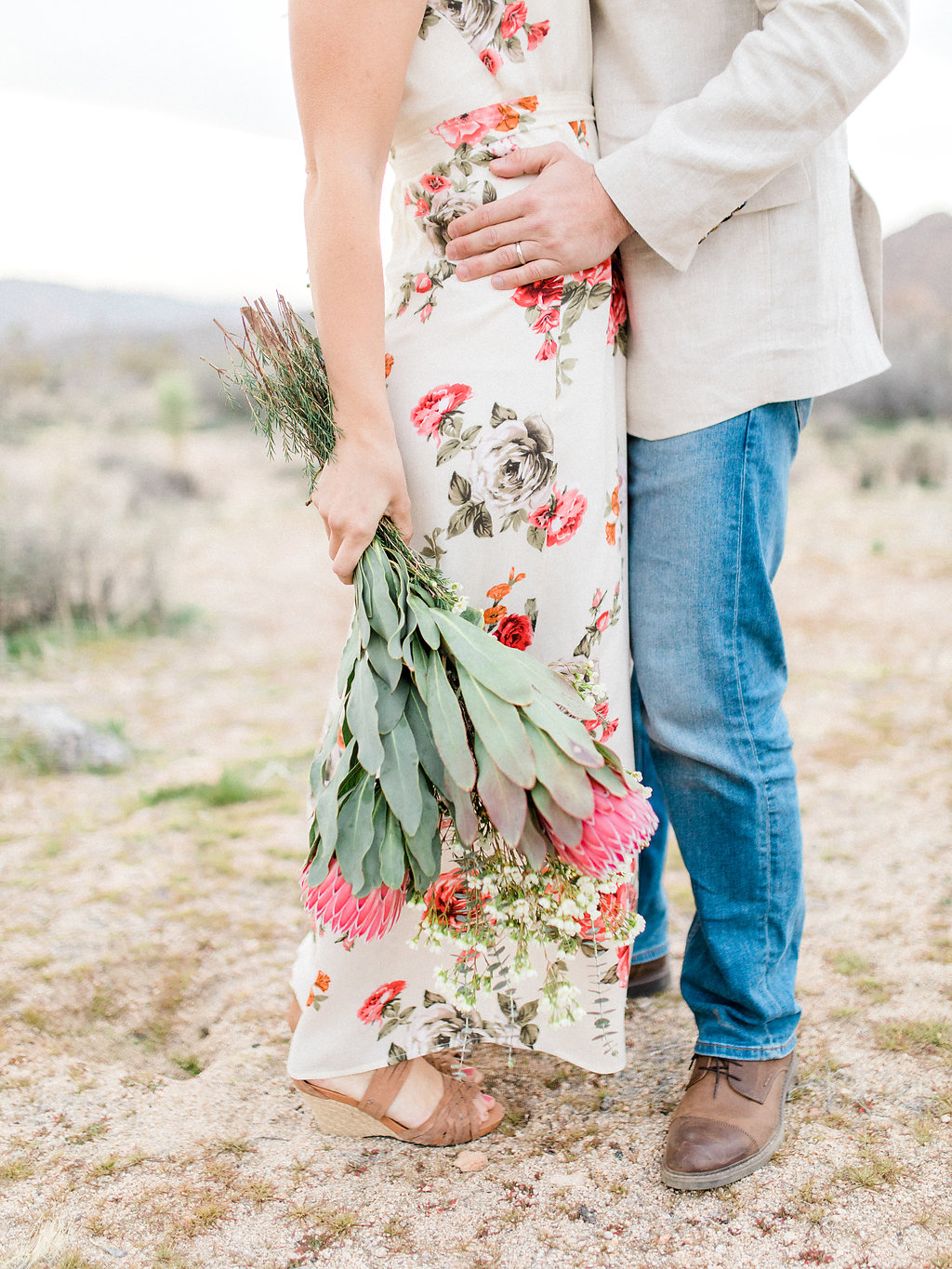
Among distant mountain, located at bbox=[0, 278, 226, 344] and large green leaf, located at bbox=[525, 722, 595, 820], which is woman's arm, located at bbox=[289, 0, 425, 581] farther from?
distant mountain, located at bbox=[0, 278, 226, 344]

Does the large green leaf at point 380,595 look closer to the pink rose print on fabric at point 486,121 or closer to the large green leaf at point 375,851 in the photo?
the large green leaf at point 375,851

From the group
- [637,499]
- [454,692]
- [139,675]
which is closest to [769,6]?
[637,499]

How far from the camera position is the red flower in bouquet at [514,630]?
130cm

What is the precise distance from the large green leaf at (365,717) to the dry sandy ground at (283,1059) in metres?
0.69

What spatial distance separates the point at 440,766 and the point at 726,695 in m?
0.43

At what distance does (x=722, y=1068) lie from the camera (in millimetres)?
1391

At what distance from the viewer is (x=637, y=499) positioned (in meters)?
1.35

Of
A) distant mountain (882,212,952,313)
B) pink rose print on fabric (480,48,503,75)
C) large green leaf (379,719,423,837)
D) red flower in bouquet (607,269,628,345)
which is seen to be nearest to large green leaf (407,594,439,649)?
large green leaf (379,719,423,837)

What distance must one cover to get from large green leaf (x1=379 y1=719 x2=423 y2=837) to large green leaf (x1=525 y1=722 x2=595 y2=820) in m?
0.14

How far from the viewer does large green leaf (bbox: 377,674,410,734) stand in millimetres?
1116

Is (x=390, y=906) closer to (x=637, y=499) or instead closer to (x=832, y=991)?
(x=637, y=499)

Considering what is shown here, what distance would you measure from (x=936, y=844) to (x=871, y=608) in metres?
2.28

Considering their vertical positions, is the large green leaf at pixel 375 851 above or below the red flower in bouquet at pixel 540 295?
below

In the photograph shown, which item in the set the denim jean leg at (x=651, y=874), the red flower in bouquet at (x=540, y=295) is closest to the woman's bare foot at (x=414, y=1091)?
the denim jean leg at (x=651, y=874)
